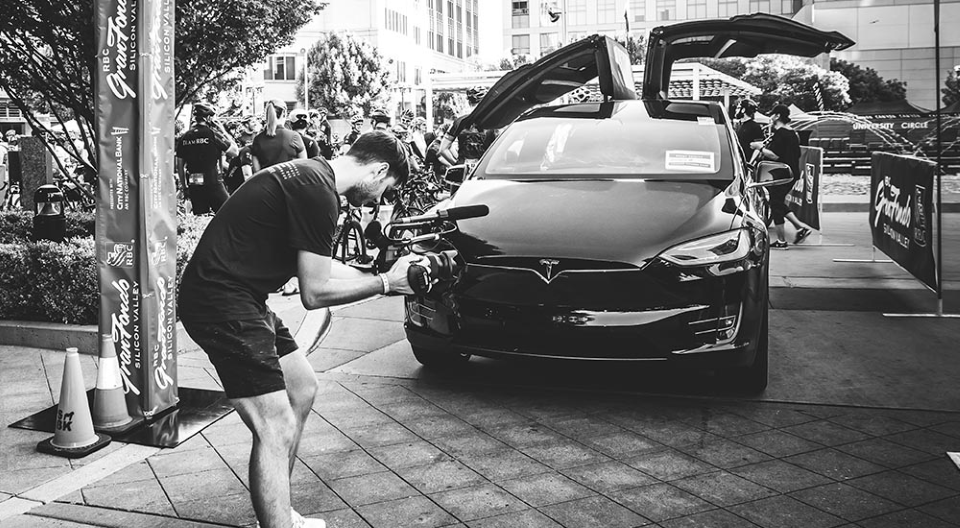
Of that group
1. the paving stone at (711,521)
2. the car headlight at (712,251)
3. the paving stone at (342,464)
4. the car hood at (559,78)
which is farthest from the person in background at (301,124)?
the paving stone at (711,521)

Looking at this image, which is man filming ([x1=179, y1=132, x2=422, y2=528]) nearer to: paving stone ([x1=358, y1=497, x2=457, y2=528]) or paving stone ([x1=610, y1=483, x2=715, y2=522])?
paving stone ([x1=358, y1=497, x2=457, y2=528])

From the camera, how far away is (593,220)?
17.3 ft

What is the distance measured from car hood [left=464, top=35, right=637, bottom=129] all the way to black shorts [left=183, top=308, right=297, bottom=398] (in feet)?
20.0

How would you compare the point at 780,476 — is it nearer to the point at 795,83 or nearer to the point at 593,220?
the point at 593,220

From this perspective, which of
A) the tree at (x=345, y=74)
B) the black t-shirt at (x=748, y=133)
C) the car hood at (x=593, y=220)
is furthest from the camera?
the tree at (x=345, y=74)

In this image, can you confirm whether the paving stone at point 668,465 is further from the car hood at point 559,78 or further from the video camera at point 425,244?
the car hood at point 559,78

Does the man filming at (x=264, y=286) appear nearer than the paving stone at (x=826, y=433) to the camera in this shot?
Yes

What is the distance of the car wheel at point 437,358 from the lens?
5.86 metres

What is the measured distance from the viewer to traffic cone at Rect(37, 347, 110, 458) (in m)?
4.60

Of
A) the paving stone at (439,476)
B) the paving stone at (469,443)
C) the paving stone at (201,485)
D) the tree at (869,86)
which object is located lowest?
the paving stone at (201,485)

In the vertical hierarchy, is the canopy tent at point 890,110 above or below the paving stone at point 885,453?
above

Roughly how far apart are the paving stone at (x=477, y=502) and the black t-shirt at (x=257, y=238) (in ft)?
3.79

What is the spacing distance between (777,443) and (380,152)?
251 cm

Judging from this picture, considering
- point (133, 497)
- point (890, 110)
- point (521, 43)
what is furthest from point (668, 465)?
point (521, 43)
